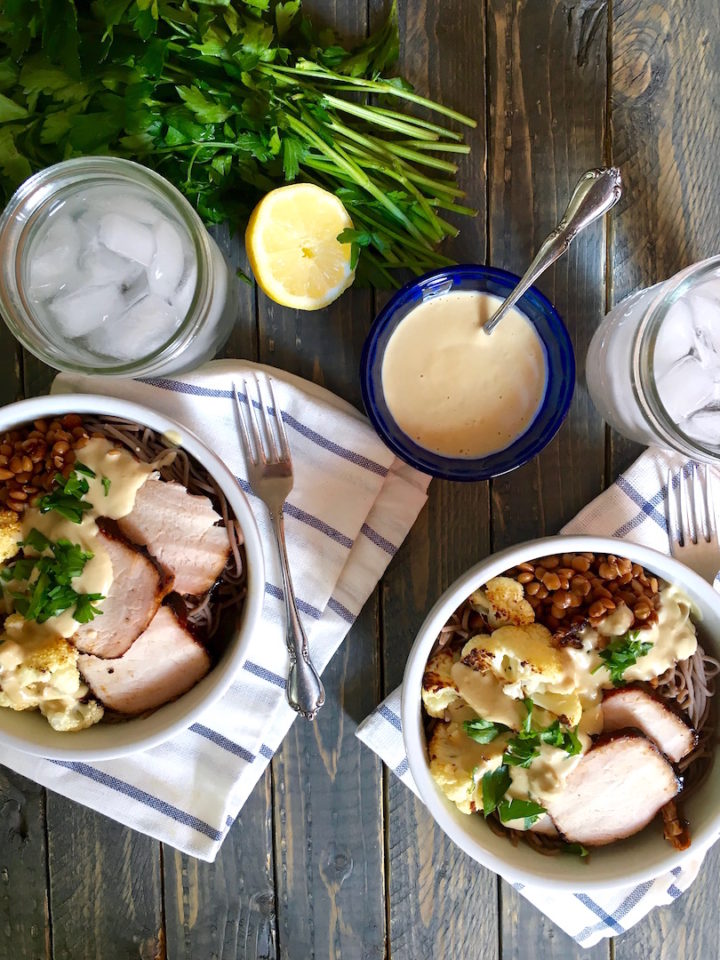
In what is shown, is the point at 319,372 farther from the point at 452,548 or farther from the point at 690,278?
the point at 690,278

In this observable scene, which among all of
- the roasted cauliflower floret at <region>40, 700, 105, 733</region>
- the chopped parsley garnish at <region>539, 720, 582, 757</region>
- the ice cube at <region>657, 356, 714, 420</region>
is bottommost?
the roasted cauliflower floret at <region>40, 700, 105, 733</region>

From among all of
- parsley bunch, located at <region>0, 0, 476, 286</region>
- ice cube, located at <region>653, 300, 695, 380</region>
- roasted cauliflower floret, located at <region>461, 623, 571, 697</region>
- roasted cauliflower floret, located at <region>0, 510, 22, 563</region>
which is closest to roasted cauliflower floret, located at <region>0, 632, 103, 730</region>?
roasted cauliflower floret, located at <region>0, 510, 22, 563</region>

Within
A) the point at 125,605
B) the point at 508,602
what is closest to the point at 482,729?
the point at 508,602

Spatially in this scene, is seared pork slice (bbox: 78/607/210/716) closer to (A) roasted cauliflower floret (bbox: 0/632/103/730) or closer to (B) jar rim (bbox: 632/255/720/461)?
(A) roasted cauliflower floret (bbox: 0/632/103/730)

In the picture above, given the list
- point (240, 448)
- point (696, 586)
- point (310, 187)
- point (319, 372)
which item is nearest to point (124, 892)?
point (240, 448)

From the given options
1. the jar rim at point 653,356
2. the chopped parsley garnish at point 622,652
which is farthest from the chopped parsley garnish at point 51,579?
the jar rim at point 653,356

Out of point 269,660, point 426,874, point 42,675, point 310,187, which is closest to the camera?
point 42,675
